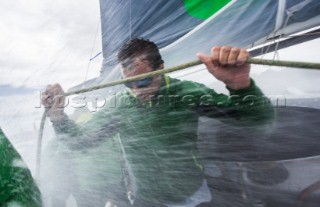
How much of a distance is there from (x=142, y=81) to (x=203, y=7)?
2.09 ft

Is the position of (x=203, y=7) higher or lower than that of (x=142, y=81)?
higher

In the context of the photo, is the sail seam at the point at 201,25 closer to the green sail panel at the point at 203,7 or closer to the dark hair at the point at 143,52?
the green sail panel at the point at 203,7

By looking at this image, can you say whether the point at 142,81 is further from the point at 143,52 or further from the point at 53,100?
the point at 53,100

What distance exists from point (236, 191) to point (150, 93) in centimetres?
56

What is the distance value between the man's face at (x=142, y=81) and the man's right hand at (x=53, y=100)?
312 mm

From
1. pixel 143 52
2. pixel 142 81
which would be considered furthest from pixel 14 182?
pixel 143 52

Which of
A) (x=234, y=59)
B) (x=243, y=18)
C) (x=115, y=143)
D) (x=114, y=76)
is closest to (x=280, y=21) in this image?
(x=243, y=18)

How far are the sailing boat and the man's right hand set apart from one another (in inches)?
25.5

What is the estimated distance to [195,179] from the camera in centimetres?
122

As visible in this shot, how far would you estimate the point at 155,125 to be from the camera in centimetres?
132

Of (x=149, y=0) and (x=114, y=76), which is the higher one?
(x=149, y=0)

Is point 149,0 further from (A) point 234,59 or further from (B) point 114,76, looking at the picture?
(A) point 234,59

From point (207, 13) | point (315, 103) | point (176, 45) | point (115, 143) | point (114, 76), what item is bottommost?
point (115, 143)

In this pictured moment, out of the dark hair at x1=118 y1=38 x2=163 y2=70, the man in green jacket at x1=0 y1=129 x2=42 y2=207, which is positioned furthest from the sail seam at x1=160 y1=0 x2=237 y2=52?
the man in green jacket at x1=0 y1=129 x2=42 y2=207
